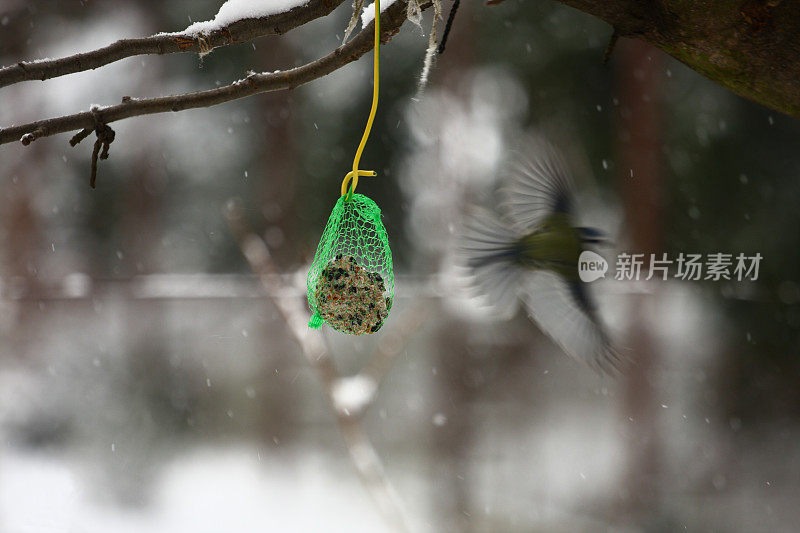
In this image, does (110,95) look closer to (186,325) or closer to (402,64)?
(186,325)

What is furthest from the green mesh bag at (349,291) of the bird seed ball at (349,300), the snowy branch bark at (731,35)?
the snowy branch bark at (731,35)

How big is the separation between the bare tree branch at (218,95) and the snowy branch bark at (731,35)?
0.74 ft

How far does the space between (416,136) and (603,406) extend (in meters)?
1.43

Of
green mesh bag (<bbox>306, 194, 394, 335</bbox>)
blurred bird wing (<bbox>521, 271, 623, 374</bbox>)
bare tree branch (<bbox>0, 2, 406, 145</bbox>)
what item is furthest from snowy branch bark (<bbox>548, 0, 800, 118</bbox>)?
blurred bird wing (<bbox>521, 271, 623, 374</bbox>)

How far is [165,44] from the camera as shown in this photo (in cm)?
75

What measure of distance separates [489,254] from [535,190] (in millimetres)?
246

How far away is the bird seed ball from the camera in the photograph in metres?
1.02

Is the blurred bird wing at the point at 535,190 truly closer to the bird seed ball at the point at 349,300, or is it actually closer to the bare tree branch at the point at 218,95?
the bird seed ball at the point at 349,300

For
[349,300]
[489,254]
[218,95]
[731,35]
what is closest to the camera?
[731,35]

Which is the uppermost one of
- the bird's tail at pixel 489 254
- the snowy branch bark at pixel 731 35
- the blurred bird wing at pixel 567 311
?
the snowy branch bark at pixel 731 35

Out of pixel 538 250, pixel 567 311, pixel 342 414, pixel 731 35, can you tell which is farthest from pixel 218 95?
pixel 567 311

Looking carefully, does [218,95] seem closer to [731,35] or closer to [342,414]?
[731,35]

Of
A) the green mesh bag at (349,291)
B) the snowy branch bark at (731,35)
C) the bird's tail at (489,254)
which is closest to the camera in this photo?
the snowy branch bark at (731,35)

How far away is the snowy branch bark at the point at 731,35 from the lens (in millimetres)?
645
